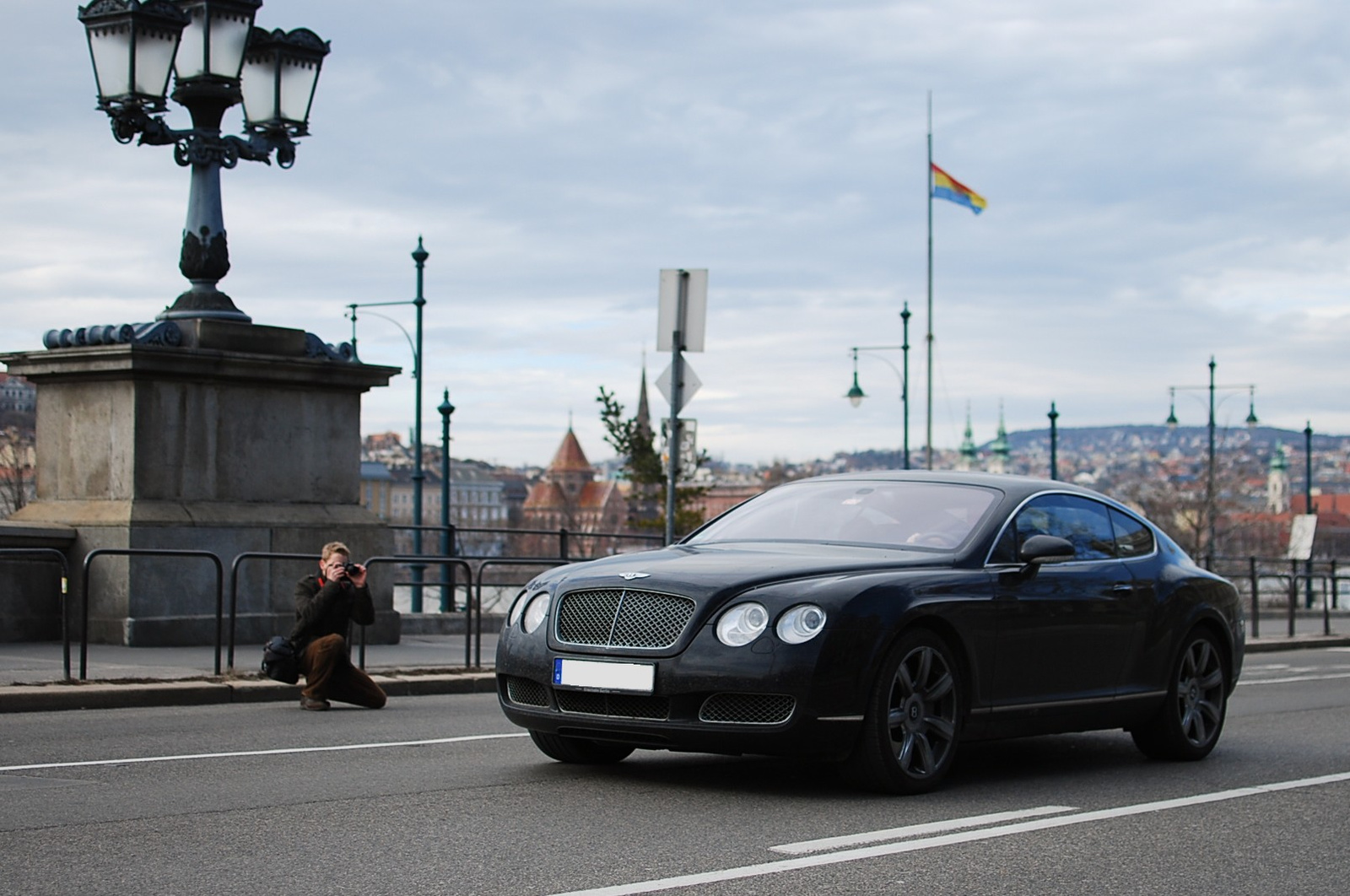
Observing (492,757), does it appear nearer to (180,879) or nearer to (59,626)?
(180,879)

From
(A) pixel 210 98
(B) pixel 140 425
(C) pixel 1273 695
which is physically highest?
(A) pixel 210 98

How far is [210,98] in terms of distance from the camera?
1673 centimetres

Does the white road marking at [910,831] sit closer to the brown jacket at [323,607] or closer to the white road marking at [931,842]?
→ the white road marking at [931,842]

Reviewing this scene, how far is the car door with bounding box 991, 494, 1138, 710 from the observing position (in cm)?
888

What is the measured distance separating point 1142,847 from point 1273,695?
923 centimetres

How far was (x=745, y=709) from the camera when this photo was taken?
7.82 metres

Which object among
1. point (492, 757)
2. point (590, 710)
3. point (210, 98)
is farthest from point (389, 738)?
point (210, 98)

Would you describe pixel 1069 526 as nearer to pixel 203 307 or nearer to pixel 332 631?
pixel 332 631

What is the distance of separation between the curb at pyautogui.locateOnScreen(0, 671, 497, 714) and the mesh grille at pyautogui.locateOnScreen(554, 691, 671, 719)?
358cm

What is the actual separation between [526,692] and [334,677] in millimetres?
4413

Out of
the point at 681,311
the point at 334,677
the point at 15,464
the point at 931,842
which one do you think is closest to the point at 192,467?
the point at 334,677

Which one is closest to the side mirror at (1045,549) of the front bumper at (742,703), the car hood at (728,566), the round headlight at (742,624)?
the car hood at (728,566)

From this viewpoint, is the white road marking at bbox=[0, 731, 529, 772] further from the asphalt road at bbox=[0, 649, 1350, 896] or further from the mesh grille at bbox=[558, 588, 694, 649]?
the mesh grille at bbox=[558, 588, 694, 649]

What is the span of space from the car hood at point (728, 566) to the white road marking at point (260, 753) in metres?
2.00
